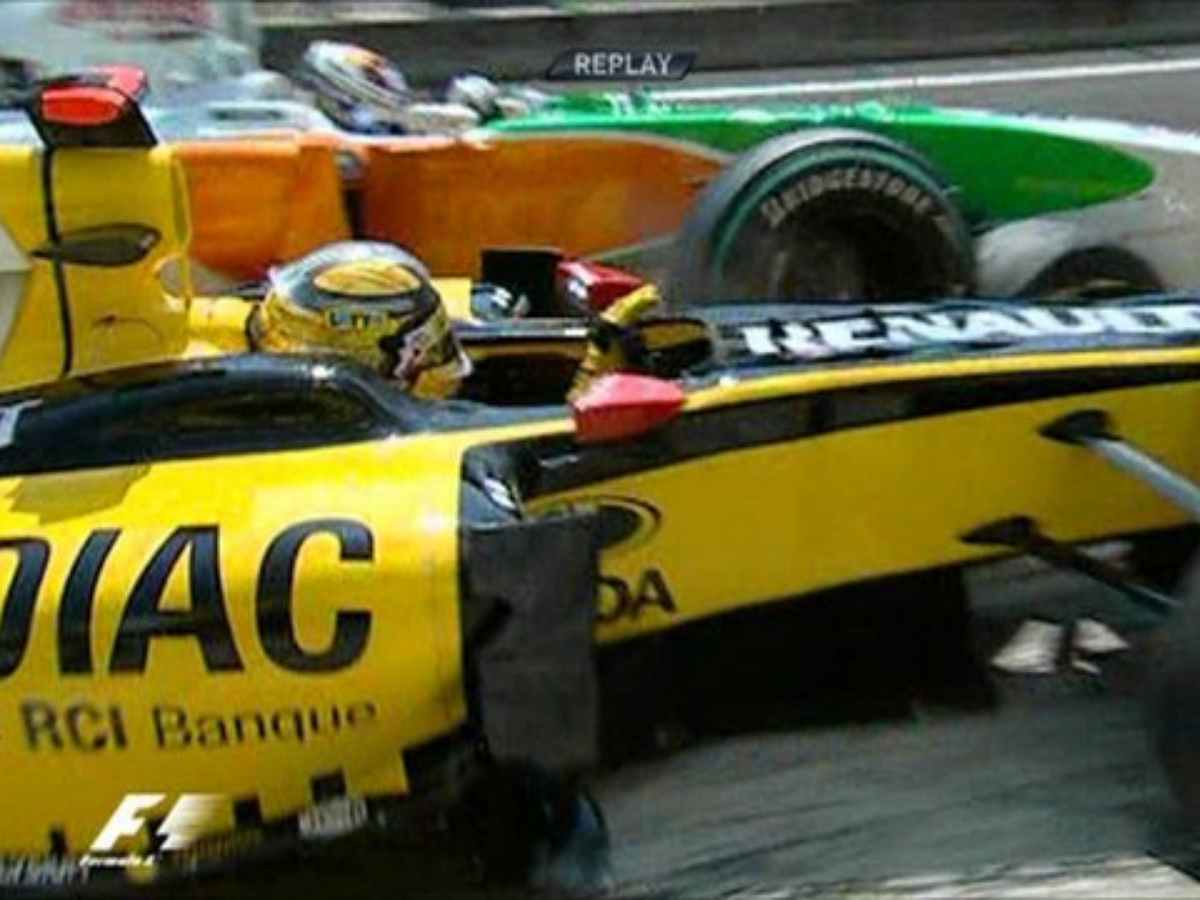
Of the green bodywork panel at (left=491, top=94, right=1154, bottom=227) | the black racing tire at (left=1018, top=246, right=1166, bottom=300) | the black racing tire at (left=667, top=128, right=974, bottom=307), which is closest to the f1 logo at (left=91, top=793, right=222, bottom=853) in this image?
the black racing tire at (left=667, top=128, right=974, bottom=307)

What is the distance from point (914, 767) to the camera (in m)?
4.78

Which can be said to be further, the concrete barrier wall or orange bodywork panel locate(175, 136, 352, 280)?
the concrete barrier wall

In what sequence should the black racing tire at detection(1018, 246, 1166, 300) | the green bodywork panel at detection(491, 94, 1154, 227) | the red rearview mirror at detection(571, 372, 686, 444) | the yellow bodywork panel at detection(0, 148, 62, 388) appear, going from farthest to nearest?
the green bodywork panel at detection(491, 94, 1154, 227) → the black racing tire at detection(1018, 246, 1166, 300) → the yellow bodywork panel at detection(0, 148, 62, 388) → the red rearview mirror at detection(571, 372, 686, 444)

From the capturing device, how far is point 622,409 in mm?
4414

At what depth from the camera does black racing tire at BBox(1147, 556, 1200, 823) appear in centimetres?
406

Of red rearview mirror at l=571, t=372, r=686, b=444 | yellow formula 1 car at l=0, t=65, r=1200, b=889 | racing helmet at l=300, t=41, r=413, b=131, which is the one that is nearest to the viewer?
yellow formula 1 car at l=0, t=65, r=1200, b=889

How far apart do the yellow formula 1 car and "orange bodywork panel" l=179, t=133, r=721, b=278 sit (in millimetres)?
1359

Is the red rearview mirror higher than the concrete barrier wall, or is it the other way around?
the red rearview mirror

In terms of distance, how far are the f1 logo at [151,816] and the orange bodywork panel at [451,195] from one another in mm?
2639

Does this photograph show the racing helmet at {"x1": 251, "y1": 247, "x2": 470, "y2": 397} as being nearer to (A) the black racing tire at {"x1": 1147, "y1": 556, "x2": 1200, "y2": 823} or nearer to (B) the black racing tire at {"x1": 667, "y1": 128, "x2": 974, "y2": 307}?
(A) the black racing tire at {"x1": 1147, "y1": 556, "x2": 1200, "y2": 823}

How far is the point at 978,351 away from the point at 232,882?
1.65m

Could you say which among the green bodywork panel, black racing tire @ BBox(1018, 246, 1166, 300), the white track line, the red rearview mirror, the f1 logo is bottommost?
the white track line

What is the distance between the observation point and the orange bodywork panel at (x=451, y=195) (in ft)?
21.3

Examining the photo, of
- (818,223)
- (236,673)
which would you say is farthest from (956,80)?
(236,673)
